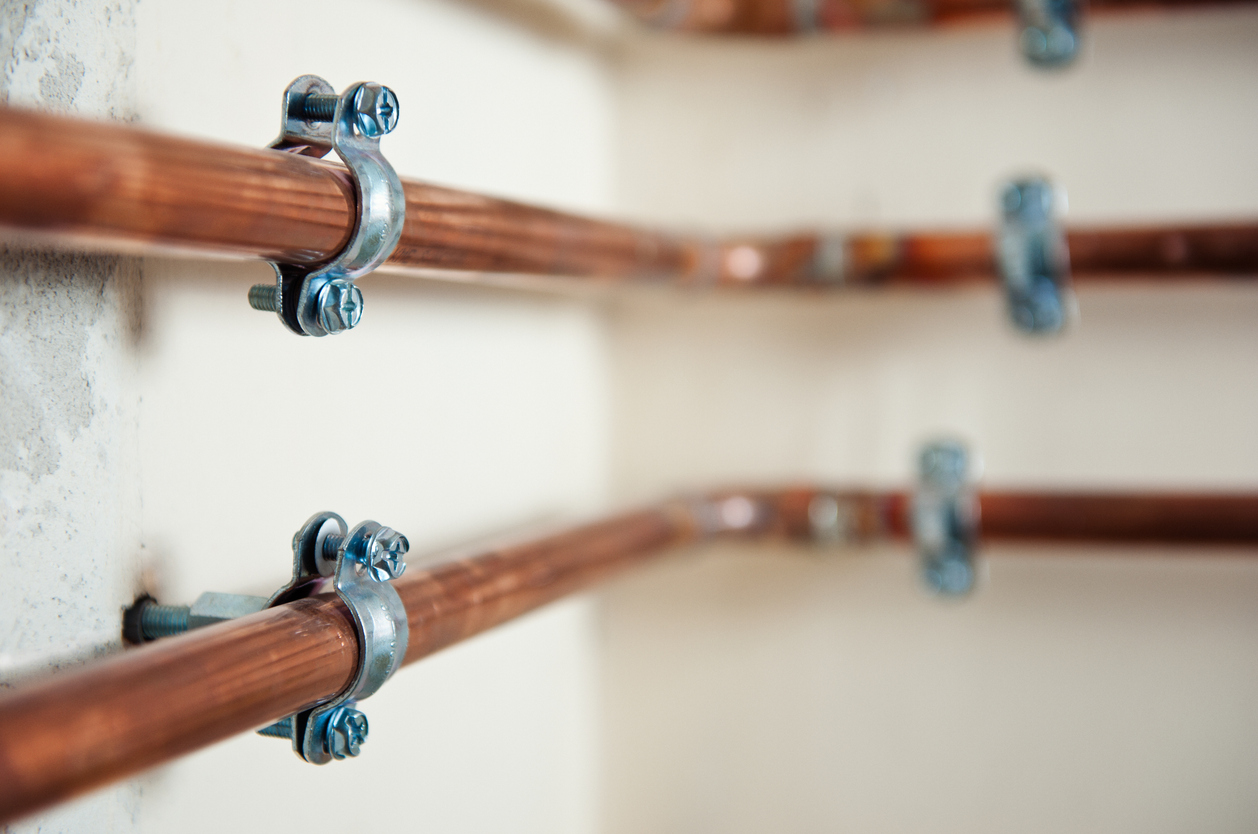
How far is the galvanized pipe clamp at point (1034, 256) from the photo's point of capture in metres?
0.73

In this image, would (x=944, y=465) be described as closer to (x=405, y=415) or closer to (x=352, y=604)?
(x=405, y=415)

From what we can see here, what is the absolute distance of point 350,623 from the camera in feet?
1.29

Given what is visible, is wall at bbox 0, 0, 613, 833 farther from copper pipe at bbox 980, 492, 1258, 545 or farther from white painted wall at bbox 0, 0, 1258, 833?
copper pipe at bbox 980, 492, 1258, 545

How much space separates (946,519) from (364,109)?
526mm

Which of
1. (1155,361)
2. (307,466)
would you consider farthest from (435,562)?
(1155,361)

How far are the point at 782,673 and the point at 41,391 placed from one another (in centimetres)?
64

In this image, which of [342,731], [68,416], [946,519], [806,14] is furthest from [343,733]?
[806,14]

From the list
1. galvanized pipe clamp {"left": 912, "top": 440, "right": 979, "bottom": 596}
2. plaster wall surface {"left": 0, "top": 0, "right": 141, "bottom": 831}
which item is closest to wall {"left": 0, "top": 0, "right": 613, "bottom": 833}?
plaster wall surface {"left": 0, "top": 0, "right": 141, "bottom": 831}

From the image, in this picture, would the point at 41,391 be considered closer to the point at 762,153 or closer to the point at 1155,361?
the point at 762,153

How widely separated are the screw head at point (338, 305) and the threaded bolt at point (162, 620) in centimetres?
12

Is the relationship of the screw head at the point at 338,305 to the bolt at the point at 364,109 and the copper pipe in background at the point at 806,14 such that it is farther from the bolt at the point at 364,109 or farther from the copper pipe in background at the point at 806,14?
the copper pipe in background at the point at 806,14

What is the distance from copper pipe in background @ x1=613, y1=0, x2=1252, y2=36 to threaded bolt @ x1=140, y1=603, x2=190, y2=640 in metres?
0.51

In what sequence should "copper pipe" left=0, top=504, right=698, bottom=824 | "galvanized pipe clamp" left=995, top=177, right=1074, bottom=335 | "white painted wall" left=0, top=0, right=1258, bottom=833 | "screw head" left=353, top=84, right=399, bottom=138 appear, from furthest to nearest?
1. "galvanized pipe clamp" left=995, top=177, right=1074, bottom=335
2. "white painted wall" left=0, top=0, right=1258, bottom=833
3. "screw head" left=353, top=84, right=399, bottom=138
4. "copper pipe" left=0, top=504, right=698, bottom=824

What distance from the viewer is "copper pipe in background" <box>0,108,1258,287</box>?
0.28m
